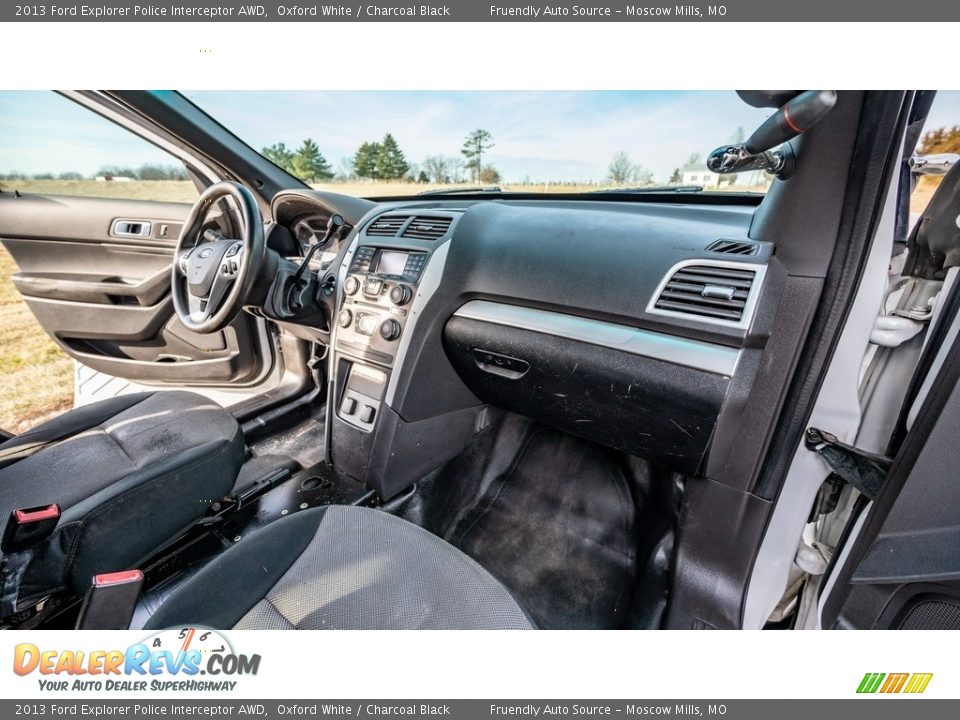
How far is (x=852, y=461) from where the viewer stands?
86 centimetres

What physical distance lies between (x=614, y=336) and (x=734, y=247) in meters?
0.31

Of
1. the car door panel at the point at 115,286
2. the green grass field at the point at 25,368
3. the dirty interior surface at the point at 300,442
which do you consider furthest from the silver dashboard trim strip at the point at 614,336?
the green grass field at the point at 25,368

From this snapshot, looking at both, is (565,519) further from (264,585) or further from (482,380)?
(264,585)

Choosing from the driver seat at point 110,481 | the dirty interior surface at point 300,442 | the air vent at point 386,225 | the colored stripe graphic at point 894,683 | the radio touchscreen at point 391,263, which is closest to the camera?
the colored stripe graphic at point 894,683

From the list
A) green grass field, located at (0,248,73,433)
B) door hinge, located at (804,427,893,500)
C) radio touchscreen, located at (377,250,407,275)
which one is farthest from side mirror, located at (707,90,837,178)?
green grass field, located at (0,248,73,433)

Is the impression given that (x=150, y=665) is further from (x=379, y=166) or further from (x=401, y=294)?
(x=379, y=166)

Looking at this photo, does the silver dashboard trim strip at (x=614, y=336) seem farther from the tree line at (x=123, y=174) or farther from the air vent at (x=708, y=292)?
the tree line at (x=123, y=174)

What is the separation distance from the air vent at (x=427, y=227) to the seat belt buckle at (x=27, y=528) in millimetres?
1109

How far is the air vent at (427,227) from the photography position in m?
1.47

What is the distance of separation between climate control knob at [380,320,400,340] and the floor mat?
67 centimetres

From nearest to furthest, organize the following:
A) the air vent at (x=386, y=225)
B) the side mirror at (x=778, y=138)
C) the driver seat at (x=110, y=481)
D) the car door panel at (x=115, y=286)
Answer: the side mirror at (x=778, y=138)
the driver seat at (x=110, y=481)
the air vent at (x=386, y=225)
the car door panel at (x=115, y=286)

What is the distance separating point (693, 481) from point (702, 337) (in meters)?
0.40

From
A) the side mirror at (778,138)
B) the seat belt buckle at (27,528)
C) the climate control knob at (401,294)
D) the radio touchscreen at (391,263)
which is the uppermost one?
the side mirror at (778,138)
